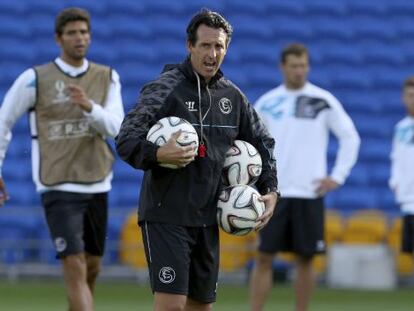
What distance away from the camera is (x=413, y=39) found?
693 inches

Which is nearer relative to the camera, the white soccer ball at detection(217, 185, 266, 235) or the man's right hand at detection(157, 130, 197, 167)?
the man's right hand at detection(157, 130, 197, 167)

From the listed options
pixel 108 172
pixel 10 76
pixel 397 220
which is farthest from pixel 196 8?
pixel 108 172

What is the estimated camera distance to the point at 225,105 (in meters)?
6.78

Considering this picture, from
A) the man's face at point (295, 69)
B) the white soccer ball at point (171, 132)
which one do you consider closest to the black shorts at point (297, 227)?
the man's face at point (295, 69)

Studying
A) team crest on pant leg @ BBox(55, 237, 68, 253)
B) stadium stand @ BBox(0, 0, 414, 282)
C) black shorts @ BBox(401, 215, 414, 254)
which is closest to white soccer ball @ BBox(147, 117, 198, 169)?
team crest on pant leg @ BBox(55, 237, 68, 253)

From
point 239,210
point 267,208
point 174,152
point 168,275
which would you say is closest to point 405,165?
point 267,208

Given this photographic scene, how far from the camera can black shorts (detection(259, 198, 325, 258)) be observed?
10.3 meters

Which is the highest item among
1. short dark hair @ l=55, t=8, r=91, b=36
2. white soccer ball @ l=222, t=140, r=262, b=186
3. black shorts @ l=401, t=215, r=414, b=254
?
short dark hair @ l=55, t=8, r=91, b=36

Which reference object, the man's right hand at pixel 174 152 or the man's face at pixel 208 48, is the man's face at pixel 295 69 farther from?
the man's right hand at pixel 174 152

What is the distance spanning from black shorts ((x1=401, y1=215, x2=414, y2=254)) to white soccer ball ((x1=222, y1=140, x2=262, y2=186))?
503cm

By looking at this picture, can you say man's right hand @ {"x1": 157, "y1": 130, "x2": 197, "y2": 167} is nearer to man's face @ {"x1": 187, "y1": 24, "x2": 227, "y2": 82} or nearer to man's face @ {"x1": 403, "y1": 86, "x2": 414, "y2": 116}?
man's face @ {"x1": 187, "y1": 24, "x2": 227, "y2": 82}

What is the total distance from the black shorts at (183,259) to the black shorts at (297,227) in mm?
3559

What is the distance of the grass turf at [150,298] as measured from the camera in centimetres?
1147

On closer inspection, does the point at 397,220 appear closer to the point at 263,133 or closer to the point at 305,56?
the point at 305,56
